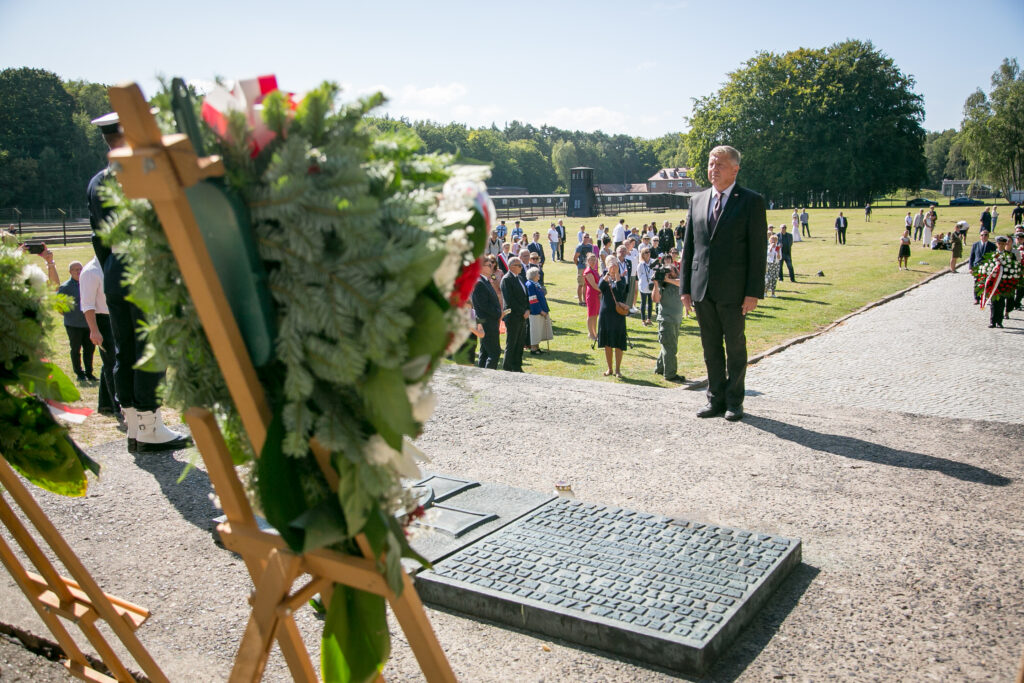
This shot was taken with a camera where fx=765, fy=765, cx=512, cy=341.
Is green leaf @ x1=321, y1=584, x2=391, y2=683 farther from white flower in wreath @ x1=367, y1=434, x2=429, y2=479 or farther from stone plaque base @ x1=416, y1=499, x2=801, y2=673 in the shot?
stone plaque base @ x1=416, y1=499, x2=801, y2=673

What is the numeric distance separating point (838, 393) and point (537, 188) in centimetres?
12359

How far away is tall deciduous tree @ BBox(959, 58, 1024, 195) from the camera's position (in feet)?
222

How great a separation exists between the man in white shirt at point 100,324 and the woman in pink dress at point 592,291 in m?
7.58

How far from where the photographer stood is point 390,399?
1698 mm

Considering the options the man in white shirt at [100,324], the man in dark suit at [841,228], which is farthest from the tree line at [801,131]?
the man in white shirt at [100,324]

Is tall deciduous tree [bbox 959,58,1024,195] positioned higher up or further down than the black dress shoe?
higher up

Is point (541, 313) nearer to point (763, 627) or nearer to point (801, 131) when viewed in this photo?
point (763, 627)

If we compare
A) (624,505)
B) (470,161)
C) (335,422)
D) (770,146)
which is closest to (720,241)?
(624,505)

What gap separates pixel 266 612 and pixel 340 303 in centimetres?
80

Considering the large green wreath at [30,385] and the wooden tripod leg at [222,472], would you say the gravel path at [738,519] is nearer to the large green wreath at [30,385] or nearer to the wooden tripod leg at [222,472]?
the wooden tripod leg at [222,472]

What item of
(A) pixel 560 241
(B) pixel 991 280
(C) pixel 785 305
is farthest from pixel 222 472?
(A) pixel 560 241

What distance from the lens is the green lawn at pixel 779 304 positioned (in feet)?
44.2

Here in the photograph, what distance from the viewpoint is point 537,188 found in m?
131

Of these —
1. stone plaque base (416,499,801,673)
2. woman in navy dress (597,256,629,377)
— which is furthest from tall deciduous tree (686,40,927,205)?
stone plaque base (416,499,801,673)
